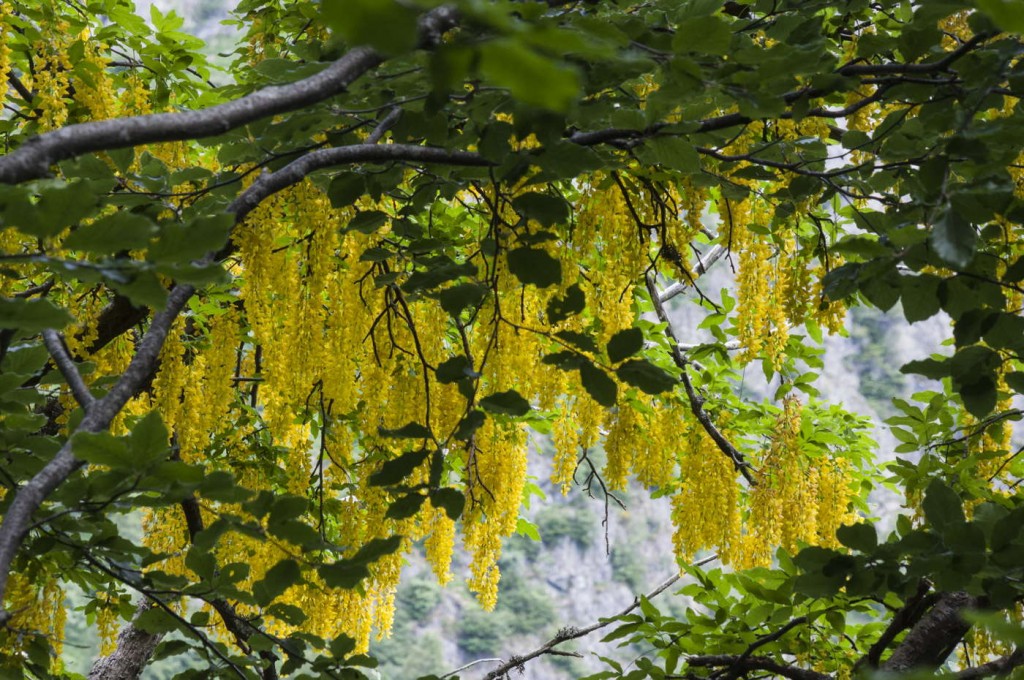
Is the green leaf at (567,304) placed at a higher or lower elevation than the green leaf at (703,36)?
lower

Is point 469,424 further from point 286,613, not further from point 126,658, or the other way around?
point 126,658

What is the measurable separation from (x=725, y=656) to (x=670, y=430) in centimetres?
158

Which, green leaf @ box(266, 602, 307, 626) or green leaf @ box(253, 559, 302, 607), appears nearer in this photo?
green leaf @ box(253, 559, 302, 607)

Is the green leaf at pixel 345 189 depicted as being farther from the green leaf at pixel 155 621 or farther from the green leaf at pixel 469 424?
the green leaf at pixel 155 621

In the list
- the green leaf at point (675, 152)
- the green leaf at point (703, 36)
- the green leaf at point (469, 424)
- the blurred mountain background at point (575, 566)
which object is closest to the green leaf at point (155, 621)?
the green leaf at point (469, 424)

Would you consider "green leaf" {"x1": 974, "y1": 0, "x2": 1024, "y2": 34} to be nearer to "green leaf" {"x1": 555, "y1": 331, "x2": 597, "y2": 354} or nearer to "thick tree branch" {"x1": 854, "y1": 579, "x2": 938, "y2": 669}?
"green leaf" {"x1": 555, "y1": 331, "x2": 597, "y2": 354}

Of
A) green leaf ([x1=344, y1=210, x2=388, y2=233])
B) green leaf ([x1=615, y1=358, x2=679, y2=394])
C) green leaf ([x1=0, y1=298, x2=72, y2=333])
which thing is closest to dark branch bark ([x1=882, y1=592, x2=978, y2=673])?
green leaf ([x1=615, y1=358, x2=679, y2=394])

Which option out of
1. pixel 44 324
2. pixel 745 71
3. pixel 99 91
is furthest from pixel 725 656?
pixel 99 91

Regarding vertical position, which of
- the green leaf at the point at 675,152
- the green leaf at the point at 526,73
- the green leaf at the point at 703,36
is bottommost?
the green leaf at the point at 526,73

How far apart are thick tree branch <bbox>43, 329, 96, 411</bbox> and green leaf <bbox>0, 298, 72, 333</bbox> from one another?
24cm

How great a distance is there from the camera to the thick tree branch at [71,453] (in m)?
1.03

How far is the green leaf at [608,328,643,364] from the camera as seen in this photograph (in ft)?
4.81

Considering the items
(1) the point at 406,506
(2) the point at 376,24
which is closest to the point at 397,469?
(1) the point at 406,506

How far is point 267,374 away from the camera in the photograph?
245 cm
